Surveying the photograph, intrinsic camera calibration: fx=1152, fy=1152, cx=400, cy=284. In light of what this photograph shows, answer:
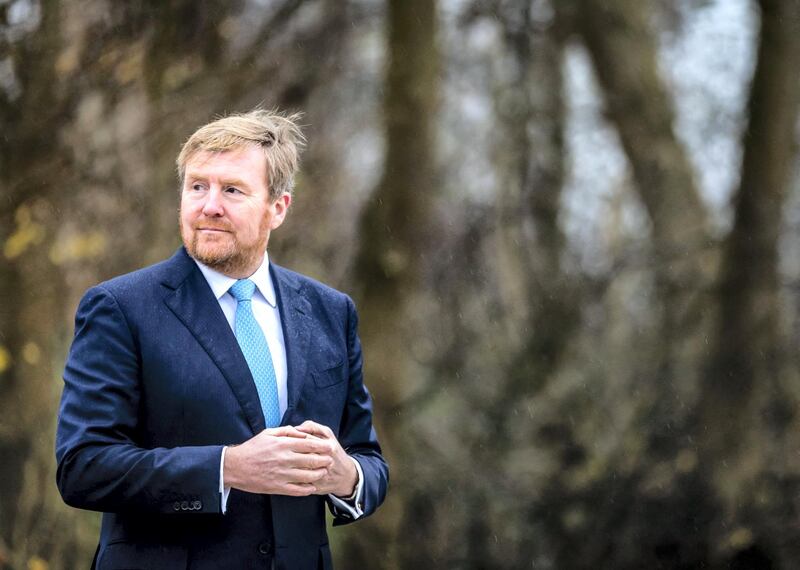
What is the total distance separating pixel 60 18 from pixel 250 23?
0.91 m

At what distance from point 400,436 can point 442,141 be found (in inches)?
55.2

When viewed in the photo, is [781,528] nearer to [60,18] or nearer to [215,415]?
[215,415]

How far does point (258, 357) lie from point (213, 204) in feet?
1.10

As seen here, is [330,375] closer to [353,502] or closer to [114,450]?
[353,502]

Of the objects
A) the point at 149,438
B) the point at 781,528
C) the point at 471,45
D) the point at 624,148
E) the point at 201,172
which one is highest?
the point at 471,45

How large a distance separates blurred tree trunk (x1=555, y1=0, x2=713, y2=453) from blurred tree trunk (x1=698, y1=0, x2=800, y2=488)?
0.15 metres

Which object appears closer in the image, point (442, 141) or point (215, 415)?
point (215, 415)

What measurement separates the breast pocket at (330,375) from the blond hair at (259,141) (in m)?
0.40

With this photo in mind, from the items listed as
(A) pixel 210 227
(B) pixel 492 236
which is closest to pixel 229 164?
(A) pixel 210 227

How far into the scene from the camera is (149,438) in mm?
2318

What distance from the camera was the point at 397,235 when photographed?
5344 mm

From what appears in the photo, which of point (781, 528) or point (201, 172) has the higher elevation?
point (201, 172)

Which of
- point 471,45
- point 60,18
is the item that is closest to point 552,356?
point 471,45

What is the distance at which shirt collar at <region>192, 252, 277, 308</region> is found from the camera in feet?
8.13
